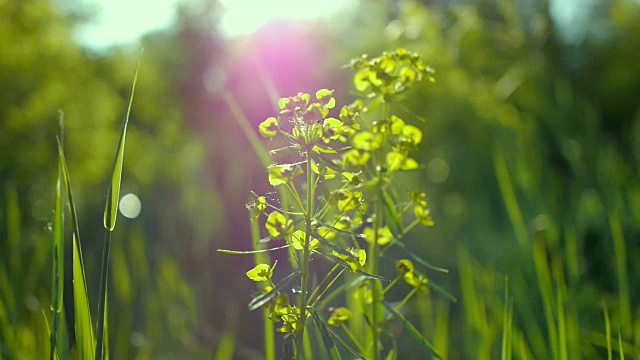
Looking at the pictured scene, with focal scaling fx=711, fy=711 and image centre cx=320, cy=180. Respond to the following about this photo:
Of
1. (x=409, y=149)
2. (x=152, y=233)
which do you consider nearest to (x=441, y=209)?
(x=152, y=233)

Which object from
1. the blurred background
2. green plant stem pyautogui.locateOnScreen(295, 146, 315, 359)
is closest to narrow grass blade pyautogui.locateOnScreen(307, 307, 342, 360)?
green plant stem pyautogui.locateOnScreen(295, 146, 315, 359)

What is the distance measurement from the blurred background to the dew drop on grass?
0.05 meters

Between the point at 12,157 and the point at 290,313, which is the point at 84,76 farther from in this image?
the point at 290,313

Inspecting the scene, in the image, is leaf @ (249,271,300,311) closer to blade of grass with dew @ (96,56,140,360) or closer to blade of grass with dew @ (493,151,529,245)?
blade of grass with dew @ (96,56,140,360)

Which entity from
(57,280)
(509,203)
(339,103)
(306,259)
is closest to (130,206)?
(339,103)

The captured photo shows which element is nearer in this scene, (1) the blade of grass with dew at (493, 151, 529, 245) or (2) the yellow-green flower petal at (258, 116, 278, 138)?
(2) the yellow-green flower petal at (258, 116, 278, 138)

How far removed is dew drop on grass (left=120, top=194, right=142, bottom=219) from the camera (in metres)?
2.36

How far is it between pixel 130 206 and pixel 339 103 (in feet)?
2.97

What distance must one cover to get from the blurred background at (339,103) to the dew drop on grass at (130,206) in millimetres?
53

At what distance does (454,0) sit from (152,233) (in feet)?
11.9

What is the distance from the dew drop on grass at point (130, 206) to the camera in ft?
7.76

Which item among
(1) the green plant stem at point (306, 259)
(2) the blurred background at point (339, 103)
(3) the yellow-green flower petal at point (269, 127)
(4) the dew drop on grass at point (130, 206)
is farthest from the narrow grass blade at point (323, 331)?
(4) the dew drop on grass at point (130, 206)

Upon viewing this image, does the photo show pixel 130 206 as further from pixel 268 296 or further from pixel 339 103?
pixel 268 296

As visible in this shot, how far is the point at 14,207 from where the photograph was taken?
1053mm
